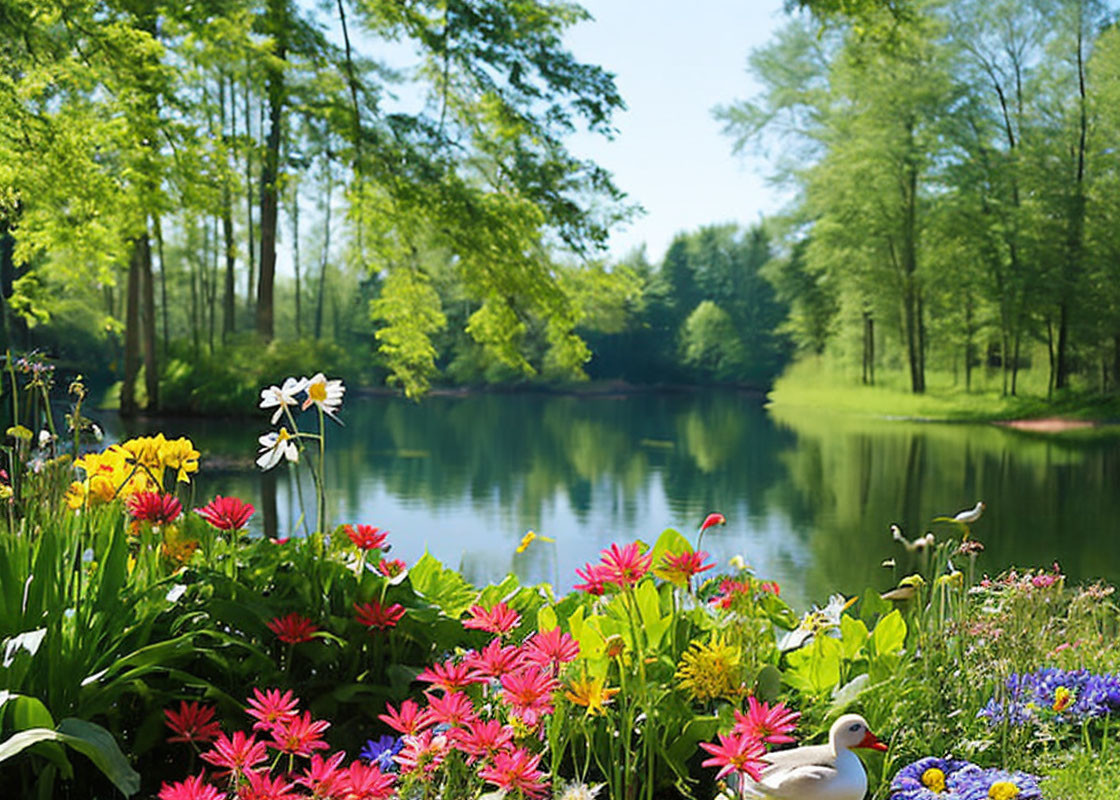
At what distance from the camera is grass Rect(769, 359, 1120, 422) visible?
1945 centimetres

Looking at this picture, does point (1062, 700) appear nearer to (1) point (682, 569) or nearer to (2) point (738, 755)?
(1) point (682, 569)

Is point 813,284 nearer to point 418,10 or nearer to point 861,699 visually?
point 418,10

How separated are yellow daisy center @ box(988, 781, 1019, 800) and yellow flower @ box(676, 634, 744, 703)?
0.48m

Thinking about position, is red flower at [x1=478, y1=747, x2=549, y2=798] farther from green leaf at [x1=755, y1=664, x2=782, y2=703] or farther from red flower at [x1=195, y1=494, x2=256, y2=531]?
red flower at [x1=195, y1=494, x2=256, y2=531]

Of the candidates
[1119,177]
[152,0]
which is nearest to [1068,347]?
[1119,177]

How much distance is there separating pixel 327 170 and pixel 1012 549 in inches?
269

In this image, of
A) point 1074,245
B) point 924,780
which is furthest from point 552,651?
point 1074,245

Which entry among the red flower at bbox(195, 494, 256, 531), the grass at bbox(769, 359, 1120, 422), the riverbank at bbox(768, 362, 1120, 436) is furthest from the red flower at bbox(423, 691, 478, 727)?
the grass at bbox(769, 359, 1120, 422)

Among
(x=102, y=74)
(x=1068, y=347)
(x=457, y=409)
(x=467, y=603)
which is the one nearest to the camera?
(x=467, y=603)

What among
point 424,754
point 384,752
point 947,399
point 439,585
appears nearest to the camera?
point 424,754

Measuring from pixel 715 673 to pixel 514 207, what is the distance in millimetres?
6647

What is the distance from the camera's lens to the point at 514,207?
8070 millimetres

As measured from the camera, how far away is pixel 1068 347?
21109 millimetres

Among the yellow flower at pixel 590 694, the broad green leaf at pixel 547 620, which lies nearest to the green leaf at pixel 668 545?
the broad green leaf at pixel 547 620
